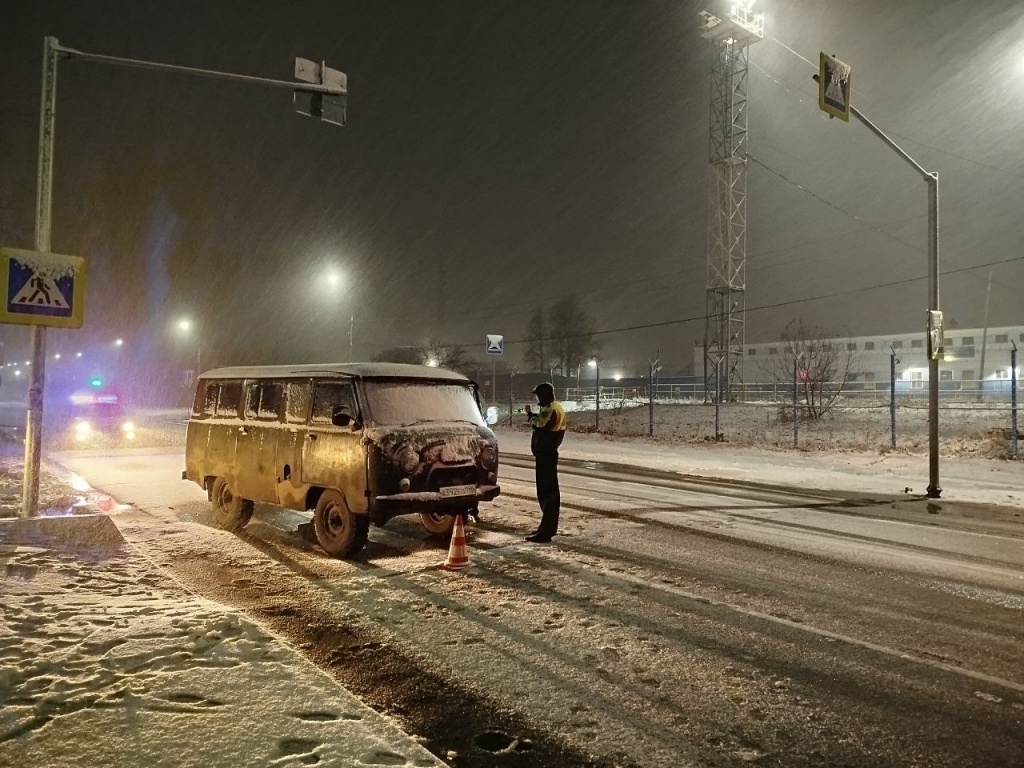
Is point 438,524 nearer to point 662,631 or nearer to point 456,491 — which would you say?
point 456,491

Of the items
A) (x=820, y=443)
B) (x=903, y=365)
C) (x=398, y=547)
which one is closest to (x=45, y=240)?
(x=398, y=547)

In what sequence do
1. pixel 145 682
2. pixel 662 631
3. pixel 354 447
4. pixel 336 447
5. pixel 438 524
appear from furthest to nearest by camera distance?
1. pixel 438 524
2. pixel 336 447
3. pixel 354 447
4. pixel 662 631
5. pixel 145 682

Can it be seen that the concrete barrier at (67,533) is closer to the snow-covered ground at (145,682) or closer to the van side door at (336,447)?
the snow-covered ground at (145,682)

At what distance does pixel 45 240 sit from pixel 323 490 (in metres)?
4.75

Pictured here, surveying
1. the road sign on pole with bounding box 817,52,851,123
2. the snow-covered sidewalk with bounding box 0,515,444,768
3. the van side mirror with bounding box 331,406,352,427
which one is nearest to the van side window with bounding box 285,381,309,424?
the van side mirror with bounding box 331,406,352,427

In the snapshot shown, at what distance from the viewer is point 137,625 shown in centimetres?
499

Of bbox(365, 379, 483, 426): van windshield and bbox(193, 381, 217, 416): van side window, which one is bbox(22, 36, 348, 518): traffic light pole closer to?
bbox(193, 381, 217, 416): van side window

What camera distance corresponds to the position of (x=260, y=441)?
868 centimetres

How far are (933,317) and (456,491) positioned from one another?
438 inches

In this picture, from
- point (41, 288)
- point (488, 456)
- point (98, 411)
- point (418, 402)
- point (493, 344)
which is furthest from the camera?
point (98, 411)

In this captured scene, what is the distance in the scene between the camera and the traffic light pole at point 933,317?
13359 millimetres

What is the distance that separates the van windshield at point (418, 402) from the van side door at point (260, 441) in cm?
148

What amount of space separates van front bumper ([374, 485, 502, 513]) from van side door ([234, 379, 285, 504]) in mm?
1854

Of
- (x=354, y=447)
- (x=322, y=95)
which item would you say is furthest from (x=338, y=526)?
(x=322, y=95)
